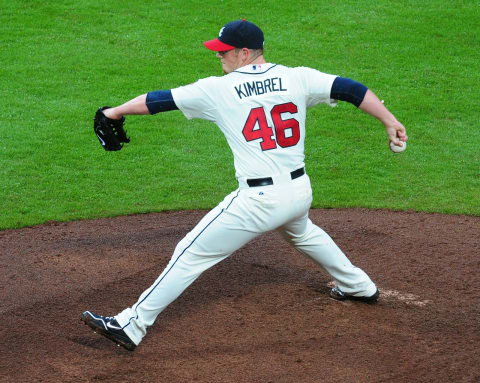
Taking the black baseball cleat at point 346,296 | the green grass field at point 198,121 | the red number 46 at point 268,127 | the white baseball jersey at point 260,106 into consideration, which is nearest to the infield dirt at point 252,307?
the black baseball cleat at point 346,296

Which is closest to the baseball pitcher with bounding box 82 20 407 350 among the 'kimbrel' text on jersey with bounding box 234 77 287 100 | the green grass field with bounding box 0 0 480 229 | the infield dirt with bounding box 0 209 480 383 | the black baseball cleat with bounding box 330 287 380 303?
the 'kimbrel' text on jersey with bounding box 234 77 287 100

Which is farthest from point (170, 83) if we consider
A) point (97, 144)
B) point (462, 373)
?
point (462, 373)

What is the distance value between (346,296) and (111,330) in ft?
5.41

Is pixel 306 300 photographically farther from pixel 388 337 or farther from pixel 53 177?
pixel 53 177

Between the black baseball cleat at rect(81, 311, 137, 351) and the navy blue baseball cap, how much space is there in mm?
1751

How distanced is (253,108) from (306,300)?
60.6 inches

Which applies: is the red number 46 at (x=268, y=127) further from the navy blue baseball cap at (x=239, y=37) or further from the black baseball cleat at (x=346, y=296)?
the black baseball cleat at (x=346, y=296)

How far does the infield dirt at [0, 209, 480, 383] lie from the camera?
4.64m

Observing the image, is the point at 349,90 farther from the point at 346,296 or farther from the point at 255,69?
the point at 346,296

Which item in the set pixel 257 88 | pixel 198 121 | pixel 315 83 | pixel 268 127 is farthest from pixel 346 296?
pixel 198 121

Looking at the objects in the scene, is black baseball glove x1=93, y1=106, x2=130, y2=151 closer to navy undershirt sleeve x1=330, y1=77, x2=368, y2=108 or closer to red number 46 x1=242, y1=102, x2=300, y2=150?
red number 46 x1=242, y1=102, x2=300, y2=150

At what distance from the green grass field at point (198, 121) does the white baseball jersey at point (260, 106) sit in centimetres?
283

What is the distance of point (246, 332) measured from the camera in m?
5.07

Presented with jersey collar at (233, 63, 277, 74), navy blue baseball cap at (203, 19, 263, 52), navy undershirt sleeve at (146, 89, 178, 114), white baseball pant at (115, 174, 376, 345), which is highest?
navy blue baseball cap at (203, 19, 263, 52)
